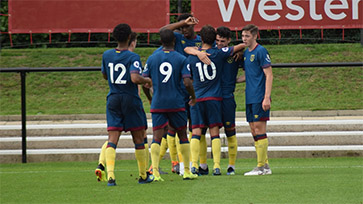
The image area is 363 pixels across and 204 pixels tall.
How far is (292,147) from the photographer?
36.7 feet

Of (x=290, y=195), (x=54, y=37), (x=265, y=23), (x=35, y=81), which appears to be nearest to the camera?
(x=290, y=195)

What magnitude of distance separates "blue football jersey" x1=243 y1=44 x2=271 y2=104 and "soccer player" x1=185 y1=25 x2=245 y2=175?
0.23m

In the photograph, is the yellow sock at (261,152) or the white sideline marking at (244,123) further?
the white sideline marking at (244,123)

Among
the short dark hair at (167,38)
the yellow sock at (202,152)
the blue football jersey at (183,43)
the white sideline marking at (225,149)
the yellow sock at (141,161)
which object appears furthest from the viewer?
the white sideline marking at (225,149)

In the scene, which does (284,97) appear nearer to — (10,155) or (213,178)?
(10,155)

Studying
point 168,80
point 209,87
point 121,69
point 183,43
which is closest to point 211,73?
point 209,87

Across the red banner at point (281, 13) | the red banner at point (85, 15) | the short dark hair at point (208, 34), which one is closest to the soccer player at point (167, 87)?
the short dark hair at point (208, 34)

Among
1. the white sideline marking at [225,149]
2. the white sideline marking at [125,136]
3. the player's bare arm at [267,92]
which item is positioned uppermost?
the player's bare arm at [267,92]

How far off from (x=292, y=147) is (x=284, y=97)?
17.1 feet

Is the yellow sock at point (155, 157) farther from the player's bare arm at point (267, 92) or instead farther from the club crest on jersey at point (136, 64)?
the player's bare arm at point (267, 92)

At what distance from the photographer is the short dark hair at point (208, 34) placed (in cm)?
841

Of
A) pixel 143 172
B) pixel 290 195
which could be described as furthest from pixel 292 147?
pixel 290 195

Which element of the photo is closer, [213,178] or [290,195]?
[290,195]

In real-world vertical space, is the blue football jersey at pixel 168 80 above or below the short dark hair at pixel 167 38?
below
